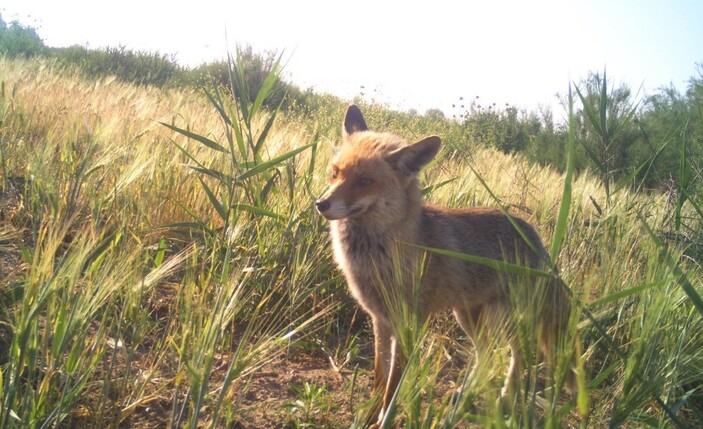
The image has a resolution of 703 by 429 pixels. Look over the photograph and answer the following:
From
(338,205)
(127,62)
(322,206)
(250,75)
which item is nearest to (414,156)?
(338,205)

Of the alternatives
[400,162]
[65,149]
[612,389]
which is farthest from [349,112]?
[612,389]

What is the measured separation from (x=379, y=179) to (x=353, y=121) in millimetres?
957

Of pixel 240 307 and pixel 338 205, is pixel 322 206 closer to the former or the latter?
pixel 338 205

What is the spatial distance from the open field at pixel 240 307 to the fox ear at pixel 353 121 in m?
0.46

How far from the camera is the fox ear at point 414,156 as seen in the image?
357 centimetres

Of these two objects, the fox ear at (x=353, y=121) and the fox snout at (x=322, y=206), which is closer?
the fox snout at (x=322, y=206)

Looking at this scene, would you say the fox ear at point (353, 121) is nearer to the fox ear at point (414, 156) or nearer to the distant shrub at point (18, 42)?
the fox ear at point (414, 156)

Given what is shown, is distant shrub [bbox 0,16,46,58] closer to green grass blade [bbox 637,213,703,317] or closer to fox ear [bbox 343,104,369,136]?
fox ear [bbox 343,104,369,136]

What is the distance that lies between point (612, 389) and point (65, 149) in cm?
353

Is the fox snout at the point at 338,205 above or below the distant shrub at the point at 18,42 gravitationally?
below

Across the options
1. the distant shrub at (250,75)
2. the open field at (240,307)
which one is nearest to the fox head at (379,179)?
the open field at (240,307)

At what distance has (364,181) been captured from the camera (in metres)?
3.53

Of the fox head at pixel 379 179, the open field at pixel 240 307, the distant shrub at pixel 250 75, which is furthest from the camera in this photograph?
the distant shrub at pixel 250 75

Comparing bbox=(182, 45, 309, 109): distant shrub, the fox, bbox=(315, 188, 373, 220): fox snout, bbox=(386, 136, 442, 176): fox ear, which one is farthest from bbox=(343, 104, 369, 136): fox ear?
bbox=(182, 45, 309, 109): distant shrub
